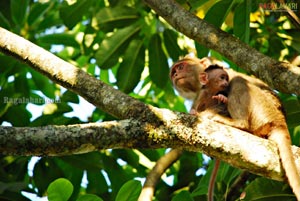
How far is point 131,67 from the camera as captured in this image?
5672mm

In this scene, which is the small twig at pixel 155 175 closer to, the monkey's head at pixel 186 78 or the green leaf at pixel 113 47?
the monkey's head at pixel 186 78

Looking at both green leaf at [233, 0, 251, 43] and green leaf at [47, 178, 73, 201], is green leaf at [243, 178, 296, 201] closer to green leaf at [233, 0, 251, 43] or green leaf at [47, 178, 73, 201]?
green leaf at [233, 0, 251, 43]

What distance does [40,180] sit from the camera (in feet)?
17.3

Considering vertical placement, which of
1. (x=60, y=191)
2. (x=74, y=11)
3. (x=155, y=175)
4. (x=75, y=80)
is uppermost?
(x=74, y=11)

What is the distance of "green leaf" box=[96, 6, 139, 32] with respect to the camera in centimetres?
575

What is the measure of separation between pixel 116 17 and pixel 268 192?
2.52m

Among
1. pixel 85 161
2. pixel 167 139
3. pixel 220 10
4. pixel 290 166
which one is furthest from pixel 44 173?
pixel 290 166

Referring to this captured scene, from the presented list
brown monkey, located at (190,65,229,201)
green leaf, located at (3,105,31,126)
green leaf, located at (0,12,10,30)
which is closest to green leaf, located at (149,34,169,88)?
brown monkey, located at (190,65,229,201)

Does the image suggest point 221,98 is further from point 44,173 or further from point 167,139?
point 44,173

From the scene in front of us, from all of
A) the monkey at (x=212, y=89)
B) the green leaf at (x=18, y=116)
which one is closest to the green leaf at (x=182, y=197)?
the monkey at (x=212, y=89)

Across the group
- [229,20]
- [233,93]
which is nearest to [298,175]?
[233,93]

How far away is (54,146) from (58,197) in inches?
25.6

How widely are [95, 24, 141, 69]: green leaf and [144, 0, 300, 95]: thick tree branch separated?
172cm

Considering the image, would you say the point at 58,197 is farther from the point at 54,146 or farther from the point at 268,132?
the point at 268,132
